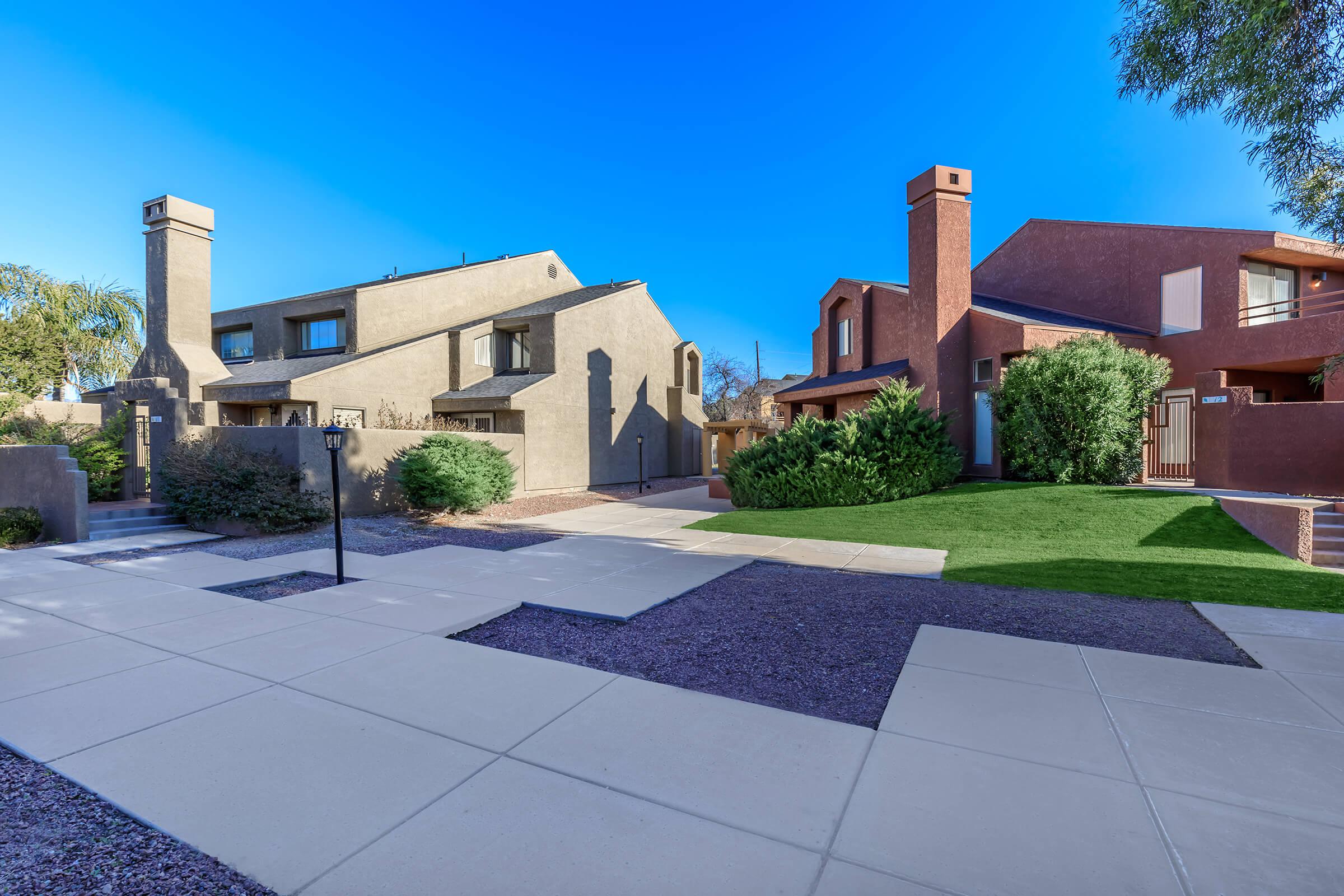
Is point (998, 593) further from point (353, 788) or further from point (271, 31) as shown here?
point (271, 31)

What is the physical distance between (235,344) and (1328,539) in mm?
32621

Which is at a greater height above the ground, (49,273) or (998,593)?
(49,273)

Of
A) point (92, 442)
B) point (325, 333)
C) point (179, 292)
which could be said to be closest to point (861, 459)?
point (92, 442)

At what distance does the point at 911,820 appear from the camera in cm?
261

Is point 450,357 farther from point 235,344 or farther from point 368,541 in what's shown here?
point 368,541

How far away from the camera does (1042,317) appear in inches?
714

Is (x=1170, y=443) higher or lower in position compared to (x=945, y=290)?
lower

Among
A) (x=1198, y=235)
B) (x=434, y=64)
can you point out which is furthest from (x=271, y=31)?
(x=1198, y=235)

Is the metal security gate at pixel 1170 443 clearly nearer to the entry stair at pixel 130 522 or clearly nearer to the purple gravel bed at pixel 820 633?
the purple gravel bed at pixel 820 633

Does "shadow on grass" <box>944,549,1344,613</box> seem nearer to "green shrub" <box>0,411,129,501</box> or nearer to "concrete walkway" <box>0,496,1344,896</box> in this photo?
"concrete walkway" <box>0,496,1344,896</box>

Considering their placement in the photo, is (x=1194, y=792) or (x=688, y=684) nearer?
(x=1194, y=792)

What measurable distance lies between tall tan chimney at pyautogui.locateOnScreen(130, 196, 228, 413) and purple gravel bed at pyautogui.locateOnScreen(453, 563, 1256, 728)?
50.7 ft

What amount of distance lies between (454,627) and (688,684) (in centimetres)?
234

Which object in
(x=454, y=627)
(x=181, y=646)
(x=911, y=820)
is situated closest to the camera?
(x=911, y=820)
